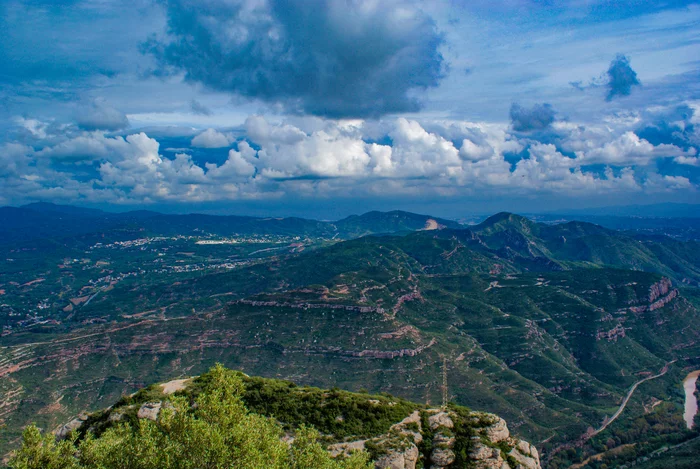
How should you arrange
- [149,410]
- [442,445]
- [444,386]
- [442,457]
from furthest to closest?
[444,386], [149,410], [442,445], [442,457]

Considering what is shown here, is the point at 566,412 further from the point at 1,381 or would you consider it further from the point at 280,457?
the point at 1,381

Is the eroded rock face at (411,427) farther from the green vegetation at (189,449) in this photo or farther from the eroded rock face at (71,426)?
the eroded rock face at (71,426)

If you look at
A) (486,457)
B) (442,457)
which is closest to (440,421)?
(442,457)

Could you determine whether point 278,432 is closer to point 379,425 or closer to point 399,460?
point 399,460

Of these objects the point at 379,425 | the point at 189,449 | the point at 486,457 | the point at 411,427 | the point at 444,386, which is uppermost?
the point at 189,449

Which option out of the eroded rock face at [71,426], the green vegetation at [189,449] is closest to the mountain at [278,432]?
the green vegetation at [189,449]

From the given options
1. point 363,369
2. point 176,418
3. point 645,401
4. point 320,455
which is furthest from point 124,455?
point 645,401

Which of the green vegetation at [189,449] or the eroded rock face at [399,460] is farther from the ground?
the green vegetation at [189,449]
